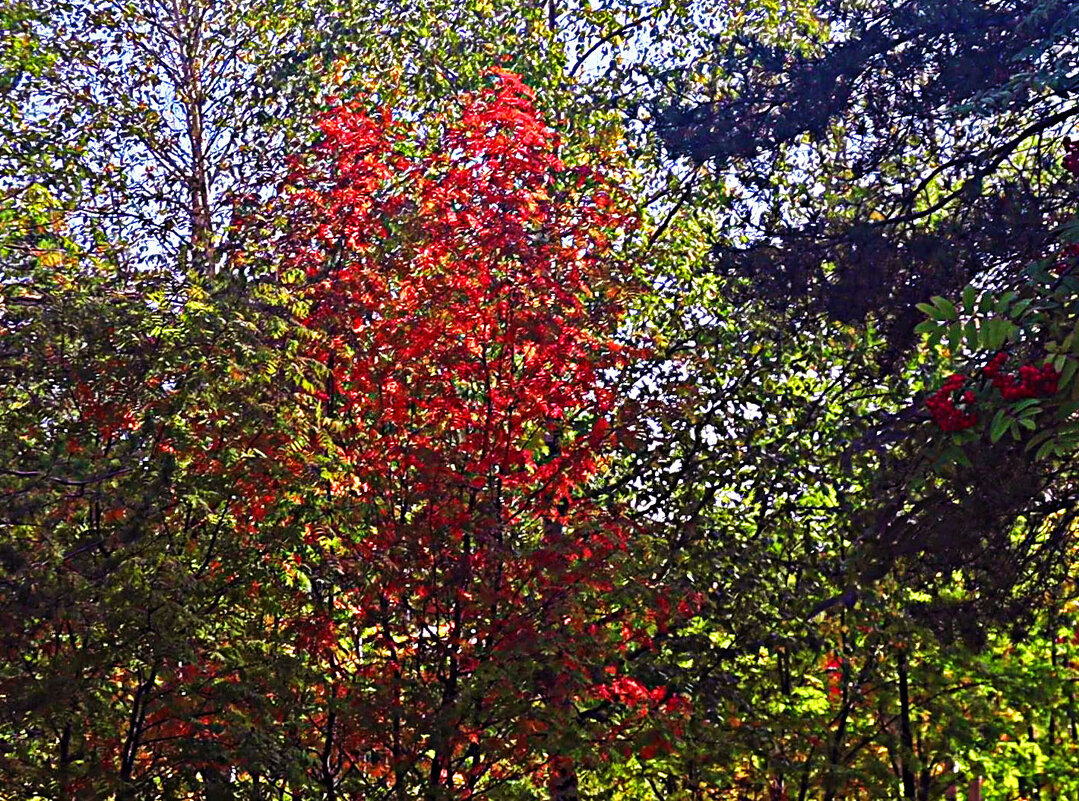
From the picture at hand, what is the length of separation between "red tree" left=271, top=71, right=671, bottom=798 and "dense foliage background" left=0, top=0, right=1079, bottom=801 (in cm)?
3

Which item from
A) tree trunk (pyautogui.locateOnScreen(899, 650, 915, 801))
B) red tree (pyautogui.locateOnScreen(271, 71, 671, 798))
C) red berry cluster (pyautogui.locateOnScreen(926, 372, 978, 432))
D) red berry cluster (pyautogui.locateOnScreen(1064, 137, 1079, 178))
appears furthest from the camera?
tree trunk (pyautogui.locateOnScreen(899, 650, 915, 801))

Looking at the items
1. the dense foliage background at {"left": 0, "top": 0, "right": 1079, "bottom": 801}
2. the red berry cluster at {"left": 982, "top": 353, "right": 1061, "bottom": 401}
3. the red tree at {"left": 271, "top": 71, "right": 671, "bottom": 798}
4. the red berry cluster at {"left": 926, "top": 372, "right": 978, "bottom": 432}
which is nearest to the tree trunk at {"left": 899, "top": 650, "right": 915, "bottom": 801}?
the dense foliage background at {"left": 0, "top": 0, "right": 1079, "bottom": 801}

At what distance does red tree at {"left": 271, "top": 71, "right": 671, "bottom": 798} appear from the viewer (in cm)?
764

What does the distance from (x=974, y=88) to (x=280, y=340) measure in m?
4.82

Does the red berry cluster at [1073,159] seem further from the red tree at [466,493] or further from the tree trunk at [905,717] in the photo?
the tree trunk at [905,717]

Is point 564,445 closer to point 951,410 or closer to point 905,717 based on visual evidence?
point 951,410

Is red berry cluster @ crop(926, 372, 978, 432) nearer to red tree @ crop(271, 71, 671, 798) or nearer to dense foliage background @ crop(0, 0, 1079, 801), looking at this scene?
dense foliage background @ crop(0, 0, 1079, 801)

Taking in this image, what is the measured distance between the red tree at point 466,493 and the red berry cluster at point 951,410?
7.62ft

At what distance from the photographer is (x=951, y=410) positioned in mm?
5844

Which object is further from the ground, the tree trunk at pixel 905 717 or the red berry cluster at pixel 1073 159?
the red berry cluster at pixel 1073 159

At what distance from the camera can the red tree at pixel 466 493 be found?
764 cm

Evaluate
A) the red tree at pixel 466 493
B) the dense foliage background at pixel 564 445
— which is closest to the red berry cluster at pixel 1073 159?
the dense foliage background at pixel 564 445

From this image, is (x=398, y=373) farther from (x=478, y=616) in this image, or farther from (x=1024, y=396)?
(x=1024, y=396)

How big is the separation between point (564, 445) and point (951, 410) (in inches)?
129
